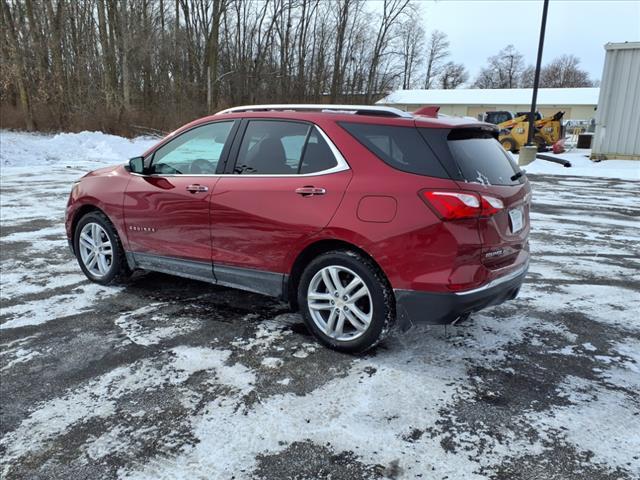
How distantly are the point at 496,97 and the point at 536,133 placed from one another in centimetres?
3715

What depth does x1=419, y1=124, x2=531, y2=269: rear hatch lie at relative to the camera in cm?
310

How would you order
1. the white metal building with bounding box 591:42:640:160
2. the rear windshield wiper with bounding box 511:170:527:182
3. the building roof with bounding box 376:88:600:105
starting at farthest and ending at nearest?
the building roof with bounding box 376:88:600:105 → the white metal building with bounding box 591:42:640:160 → the rear windshield wiper with bounding box 511:170:527:182

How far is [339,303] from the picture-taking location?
136 inches

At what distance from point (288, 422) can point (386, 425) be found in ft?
1.83

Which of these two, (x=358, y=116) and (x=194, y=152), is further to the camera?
(x=194, y=152)

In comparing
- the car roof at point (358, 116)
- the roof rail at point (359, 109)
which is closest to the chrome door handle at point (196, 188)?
the car roof at point (358, 116)

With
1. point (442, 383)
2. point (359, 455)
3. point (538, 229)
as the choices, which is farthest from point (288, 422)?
point (538, 229)

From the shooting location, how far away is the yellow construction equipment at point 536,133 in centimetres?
2289

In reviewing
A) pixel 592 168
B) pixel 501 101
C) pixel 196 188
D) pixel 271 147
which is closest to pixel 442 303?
pixel 271 147

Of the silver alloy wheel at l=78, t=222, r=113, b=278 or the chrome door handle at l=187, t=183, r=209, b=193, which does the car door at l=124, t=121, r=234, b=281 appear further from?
the silver alloy wheel at l=78, t=222, r=113, b=278

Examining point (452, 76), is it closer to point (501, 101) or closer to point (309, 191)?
point (501, 101)

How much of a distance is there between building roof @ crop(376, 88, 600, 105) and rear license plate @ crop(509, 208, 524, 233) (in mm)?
48260

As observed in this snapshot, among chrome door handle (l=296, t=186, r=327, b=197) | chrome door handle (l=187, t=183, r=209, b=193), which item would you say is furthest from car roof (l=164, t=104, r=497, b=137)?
chrome door handle (l=187, t=183, r=209, b=193)

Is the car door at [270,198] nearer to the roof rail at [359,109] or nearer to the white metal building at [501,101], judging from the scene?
the roof rail at [359,109]
